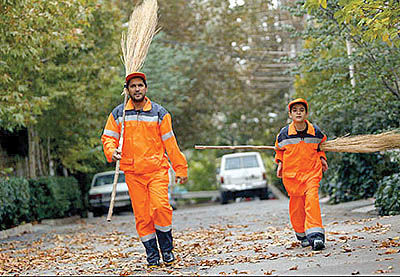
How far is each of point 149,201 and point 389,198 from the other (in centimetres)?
577

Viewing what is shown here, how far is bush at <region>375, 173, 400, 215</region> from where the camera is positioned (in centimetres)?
1144

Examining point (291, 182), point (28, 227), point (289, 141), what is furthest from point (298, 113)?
point (28, 227)

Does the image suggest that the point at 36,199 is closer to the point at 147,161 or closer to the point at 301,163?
the point at 147,161

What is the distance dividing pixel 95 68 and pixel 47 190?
379 centimetres

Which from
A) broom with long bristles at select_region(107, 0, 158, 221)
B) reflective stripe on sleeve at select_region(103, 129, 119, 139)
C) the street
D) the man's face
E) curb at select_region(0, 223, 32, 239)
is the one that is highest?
broom with long bristles at select_region(107, 0, 158, 221)

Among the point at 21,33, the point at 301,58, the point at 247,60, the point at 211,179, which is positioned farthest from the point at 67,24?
the point at 211,179

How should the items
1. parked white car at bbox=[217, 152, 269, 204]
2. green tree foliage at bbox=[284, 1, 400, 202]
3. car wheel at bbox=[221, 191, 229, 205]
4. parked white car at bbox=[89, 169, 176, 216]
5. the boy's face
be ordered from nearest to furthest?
the boy's face, green tree foliage at bbox=[284, 1, 400, 202], parked white car at bbox=[89, 169, 176, 216], parked white car at bbox=[217, 152, 269, 204], car wheel at bbox=[221, 191, 229, 205]

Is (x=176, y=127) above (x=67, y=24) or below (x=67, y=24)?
below

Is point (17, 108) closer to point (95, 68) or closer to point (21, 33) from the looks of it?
point (21, 33)

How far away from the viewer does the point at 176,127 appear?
3156 centimetres

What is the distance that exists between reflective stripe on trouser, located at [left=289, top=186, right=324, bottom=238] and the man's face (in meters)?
→ 2.25

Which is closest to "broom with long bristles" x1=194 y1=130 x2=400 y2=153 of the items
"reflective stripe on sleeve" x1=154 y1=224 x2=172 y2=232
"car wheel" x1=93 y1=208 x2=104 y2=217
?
"reflective stripe on sleeve" x1=154 y1=224 x2=172 y2=232

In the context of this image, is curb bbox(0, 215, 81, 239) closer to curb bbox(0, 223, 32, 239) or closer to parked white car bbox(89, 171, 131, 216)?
curb bbox(0, 223, 32, 239)

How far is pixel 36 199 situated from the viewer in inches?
721
